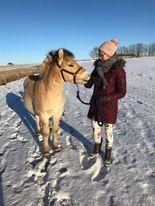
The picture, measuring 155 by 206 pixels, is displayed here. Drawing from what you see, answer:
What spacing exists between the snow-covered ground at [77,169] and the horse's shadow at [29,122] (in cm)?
3

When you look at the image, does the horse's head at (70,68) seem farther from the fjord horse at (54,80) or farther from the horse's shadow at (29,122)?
the horse's shadow at (29,122)

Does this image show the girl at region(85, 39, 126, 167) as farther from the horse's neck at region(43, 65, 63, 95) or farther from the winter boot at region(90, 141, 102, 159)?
the horse's neck at region(43, 65, 63, 95)

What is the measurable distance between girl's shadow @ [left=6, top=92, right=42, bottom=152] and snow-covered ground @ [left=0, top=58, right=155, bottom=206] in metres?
0.08

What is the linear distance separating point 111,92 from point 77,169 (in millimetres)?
1693

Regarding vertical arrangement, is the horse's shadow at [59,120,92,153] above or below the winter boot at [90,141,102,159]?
below

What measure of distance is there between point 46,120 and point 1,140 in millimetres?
1966

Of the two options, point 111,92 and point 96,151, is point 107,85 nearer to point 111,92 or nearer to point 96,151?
point 111,92

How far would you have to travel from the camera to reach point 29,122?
9414mm

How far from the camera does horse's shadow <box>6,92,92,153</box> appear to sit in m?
7.30

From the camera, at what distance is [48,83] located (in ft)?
19.8

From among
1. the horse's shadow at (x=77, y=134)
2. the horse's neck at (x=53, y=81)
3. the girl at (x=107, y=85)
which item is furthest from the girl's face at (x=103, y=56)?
the horse's shadow at (x=77, y=134)

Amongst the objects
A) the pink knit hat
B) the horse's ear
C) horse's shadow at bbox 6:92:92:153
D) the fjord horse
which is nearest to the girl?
the pink knit hat

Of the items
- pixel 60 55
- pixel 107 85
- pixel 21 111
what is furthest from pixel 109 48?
pixel 21 111

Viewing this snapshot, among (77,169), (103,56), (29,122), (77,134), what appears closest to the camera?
(103,56)
